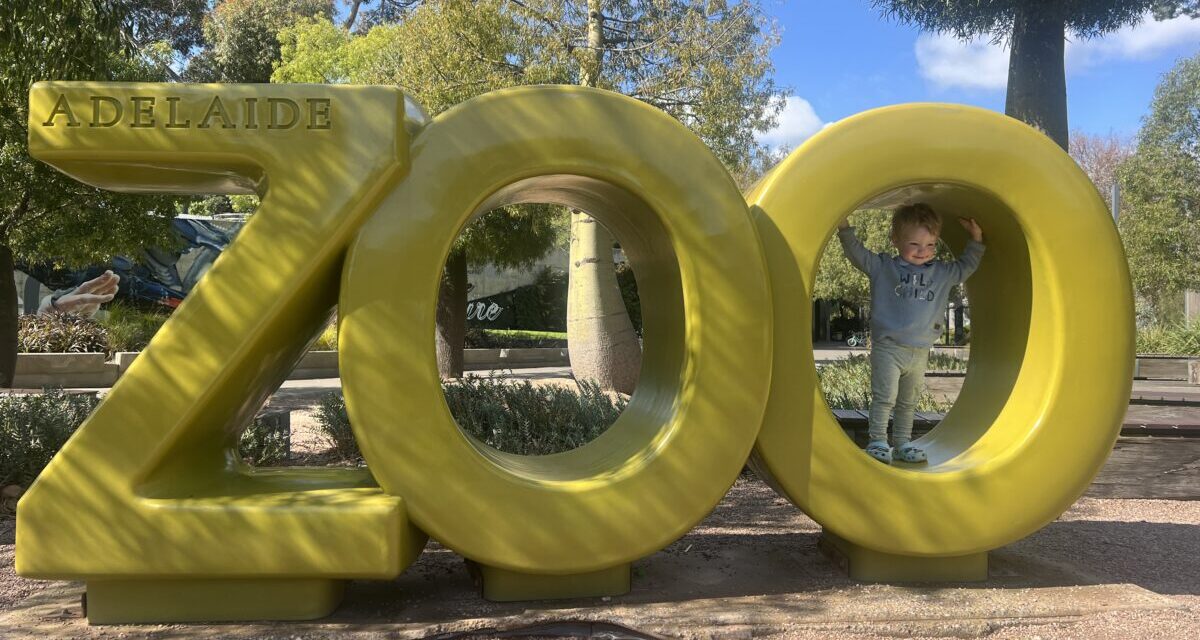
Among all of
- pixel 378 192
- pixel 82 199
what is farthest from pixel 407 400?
pixel 82 199

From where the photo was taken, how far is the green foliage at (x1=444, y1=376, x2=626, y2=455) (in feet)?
22.9

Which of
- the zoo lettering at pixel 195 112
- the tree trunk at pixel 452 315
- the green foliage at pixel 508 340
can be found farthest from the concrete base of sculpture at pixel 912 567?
the green foliage at pixel 508 340

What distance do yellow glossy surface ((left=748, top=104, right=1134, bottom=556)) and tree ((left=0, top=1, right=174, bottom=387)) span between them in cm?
591

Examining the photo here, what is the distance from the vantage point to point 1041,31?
13531 mm

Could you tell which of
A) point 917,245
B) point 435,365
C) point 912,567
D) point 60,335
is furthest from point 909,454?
point 60,335

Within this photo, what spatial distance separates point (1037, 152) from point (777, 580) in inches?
96.6

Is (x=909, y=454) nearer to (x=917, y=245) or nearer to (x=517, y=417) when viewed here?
(x=917, y=245)

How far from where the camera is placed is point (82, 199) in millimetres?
9016

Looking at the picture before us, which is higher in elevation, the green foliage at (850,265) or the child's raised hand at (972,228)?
the green foliage at (850,265)

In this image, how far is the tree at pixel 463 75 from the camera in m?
10.9

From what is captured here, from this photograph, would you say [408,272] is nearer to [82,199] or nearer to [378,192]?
[378,192]

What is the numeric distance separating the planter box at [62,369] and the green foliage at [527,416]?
33.5 feet

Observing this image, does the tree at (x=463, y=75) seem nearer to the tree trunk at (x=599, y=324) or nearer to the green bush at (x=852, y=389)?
the tree trunk at (x=599, y=324)

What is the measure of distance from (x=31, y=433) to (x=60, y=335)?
441 inches
